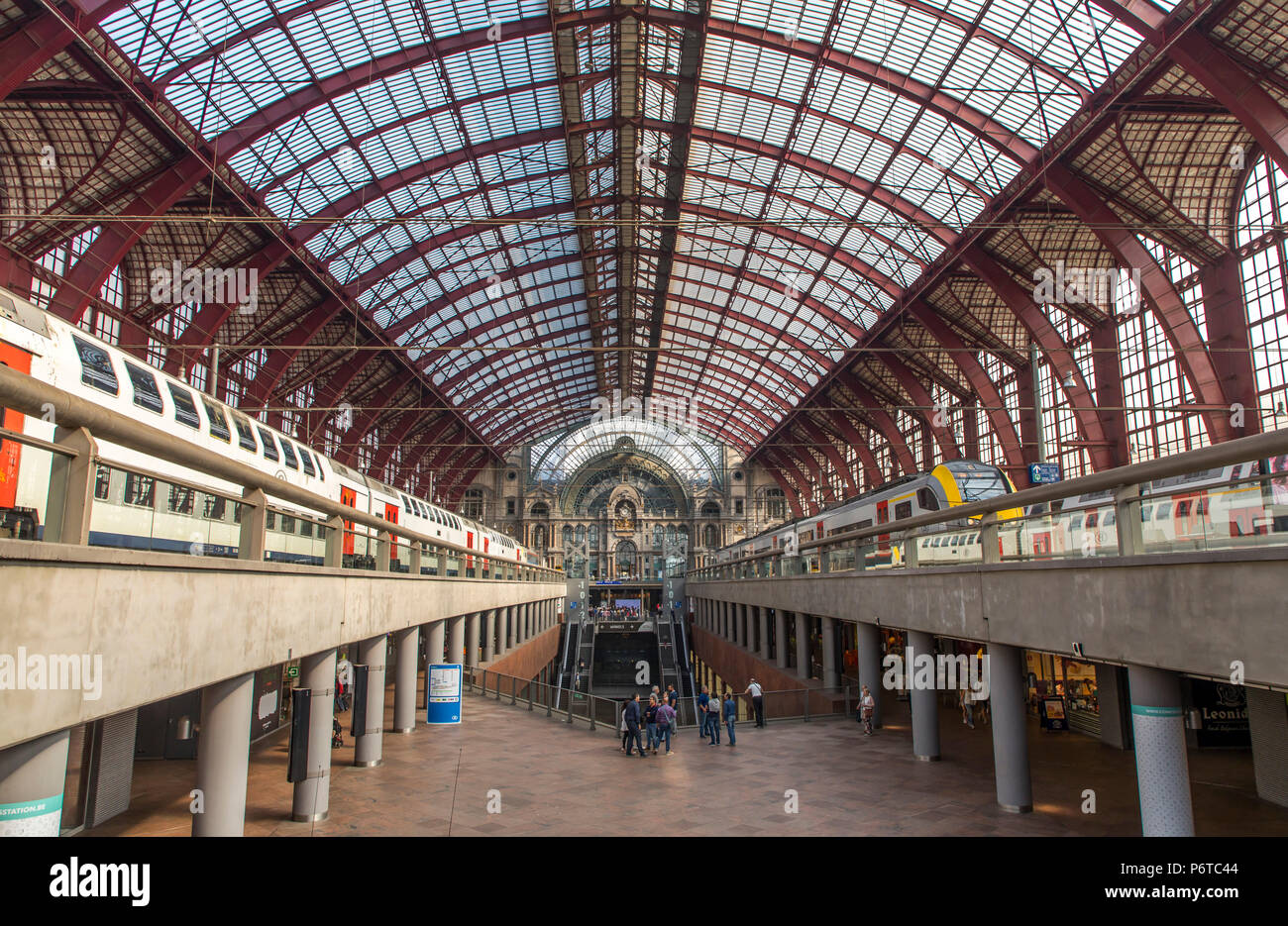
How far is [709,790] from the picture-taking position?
14.8 metres

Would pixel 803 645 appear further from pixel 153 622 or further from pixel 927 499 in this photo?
pixel 153 622

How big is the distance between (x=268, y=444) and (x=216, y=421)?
114 inches

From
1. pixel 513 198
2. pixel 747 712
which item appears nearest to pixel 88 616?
pixel 747 712

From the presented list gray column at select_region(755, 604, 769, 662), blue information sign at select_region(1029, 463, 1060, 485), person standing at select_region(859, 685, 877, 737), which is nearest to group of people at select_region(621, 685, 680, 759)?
person standing at select_region(859, 685, 877, 737)

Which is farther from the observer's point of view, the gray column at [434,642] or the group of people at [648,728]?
the gray column at [434,642]

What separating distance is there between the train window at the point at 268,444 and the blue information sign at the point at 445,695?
6.23 m

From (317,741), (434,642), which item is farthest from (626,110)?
(317,741)

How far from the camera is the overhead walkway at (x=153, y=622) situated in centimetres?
477

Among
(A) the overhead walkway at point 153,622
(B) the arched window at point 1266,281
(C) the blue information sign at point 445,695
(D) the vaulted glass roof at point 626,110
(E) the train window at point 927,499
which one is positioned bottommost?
(C) the blue information sign at point 445,695

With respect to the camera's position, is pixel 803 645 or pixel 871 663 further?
pixel 803 645

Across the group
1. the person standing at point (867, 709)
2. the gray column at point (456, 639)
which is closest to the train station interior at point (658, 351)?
the person standing at point (867, 709)

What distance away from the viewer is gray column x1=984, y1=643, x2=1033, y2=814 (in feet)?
40.5

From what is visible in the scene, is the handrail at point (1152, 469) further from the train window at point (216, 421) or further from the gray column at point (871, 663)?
the train window at point (216, 421)

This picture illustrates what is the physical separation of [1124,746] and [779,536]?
28.1m
